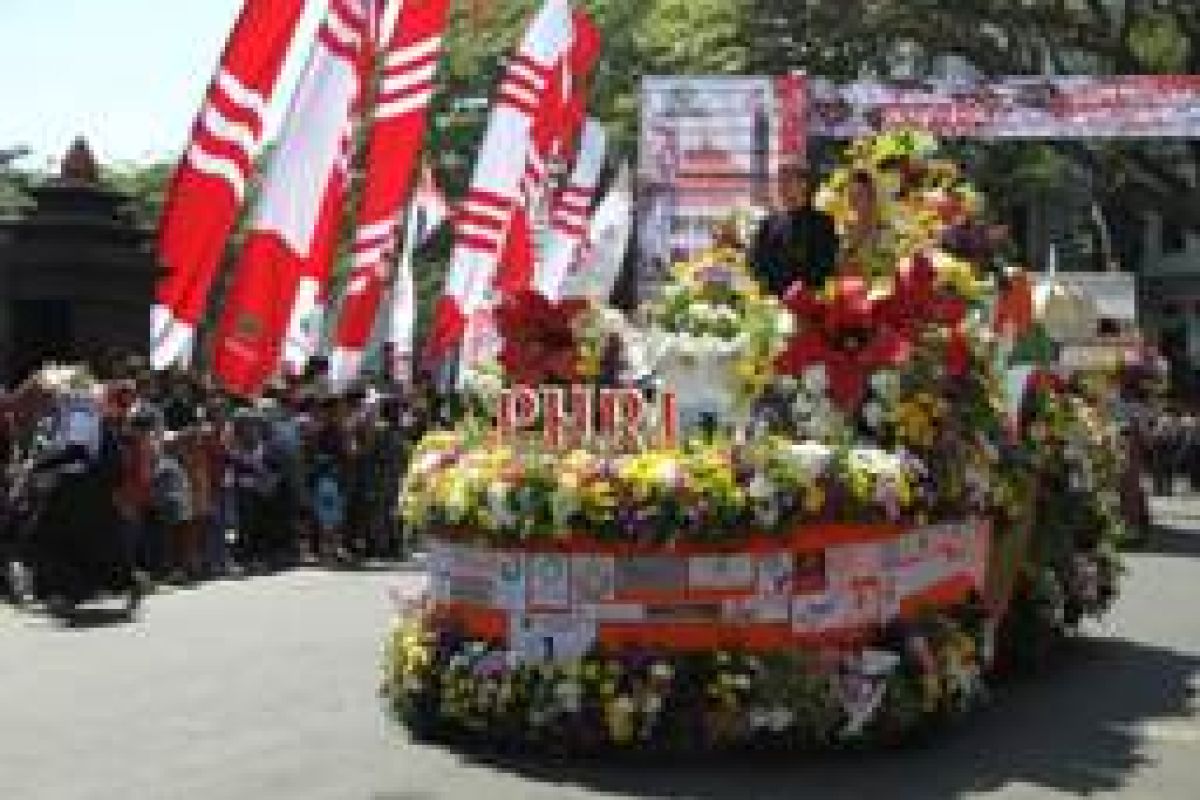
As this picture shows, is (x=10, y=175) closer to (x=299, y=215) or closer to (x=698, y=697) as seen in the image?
(x=299, y=215)

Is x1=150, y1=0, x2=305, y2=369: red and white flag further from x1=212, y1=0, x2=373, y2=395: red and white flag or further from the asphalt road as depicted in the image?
the asphalt road

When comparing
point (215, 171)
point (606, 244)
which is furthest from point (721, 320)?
point (606, 244)

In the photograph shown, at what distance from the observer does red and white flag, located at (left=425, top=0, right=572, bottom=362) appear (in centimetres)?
2359

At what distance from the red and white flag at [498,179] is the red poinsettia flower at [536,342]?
11.5 metres

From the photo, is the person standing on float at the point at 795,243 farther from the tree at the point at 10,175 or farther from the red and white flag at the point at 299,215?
the tree at the point at 10,175

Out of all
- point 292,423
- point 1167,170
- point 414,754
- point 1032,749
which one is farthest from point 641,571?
point 1167,170

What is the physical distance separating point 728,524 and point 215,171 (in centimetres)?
971

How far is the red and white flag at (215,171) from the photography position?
59.1 feet

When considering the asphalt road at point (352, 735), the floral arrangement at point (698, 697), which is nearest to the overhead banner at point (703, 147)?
the asphalt road at point (352, 735)

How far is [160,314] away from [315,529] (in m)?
3.15

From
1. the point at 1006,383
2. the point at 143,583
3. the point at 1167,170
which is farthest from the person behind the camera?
the point at 1167,170

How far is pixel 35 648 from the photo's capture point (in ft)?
44.5

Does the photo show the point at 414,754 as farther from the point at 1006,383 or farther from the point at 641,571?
the point at 1006,383

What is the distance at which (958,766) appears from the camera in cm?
940
